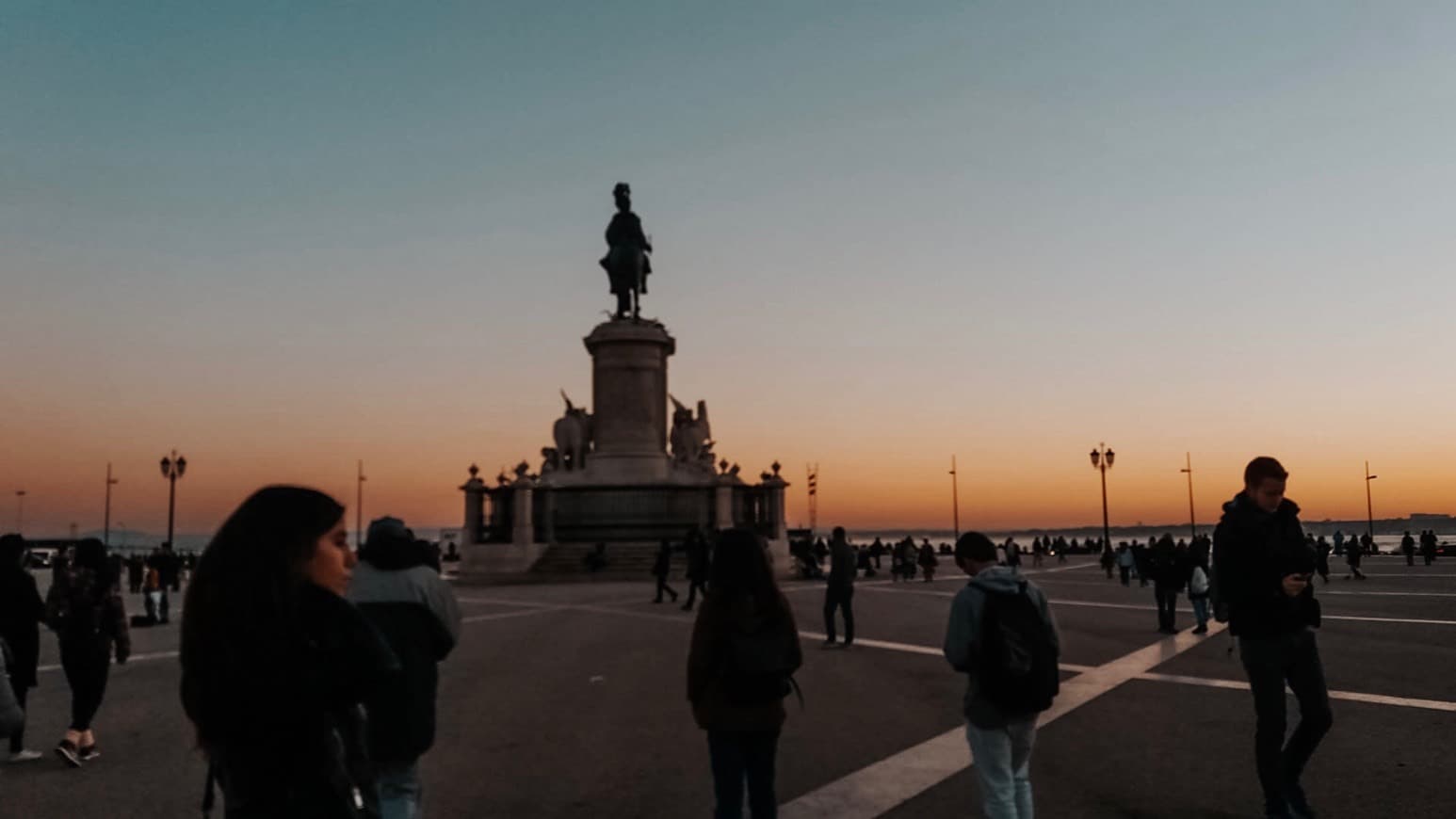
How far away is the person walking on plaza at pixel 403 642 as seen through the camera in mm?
4418

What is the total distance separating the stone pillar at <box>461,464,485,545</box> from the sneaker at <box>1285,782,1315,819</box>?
1280 inches

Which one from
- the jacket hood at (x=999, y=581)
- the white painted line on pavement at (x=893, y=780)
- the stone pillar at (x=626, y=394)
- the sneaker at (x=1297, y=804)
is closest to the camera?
the jacket hood at (x=999, y=581)

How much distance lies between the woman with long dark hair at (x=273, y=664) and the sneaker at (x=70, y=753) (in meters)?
5.80

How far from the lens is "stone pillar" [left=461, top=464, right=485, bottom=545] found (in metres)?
35.7

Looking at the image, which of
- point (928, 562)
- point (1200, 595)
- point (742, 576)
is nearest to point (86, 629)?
point (742, 576)

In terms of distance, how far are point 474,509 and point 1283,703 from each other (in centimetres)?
3283

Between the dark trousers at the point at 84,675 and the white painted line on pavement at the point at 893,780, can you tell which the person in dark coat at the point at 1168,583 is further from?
the dark trousers at the point at 84,675

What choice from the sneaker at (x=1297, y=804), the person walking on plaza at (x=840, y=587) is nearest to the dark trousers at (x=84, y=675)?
the sneaker at (x=1297, y=804)

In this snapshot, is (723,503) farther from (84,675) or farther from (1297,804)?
(1297,804)

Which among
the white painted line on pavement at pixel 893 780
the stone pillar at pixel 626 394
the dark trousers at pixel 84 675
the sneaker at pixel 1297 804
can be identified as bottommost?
the white painted line on pavement at pixel 893 780

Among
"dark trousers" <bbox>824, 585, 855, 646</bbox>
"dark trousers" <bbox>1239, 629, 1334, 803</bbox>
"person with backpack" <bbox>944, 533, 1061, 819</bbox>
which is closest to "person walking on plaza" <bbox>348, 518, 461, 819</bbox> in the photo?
"person with backpack" <bbox>944, 533, 1061, 819</bbox>

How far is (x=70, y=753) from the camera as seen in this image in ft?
23.8

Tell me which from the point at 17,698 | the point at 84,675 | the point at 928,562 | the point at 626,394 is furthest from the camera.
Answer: the point at 626,394

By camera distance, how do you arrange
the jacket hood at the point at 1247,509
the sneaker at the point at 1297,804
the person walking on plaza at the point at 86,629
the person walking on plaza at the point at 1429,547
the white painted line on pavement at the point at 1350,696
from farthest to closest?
1. the person walking on plaza at the point at 1429,547
2. the white painted line on pavement at the point at 1350,696
3. the person walking on plaza at the point at 86,629
4. the jacket hood at the point at 1247,509
5. the sneaker at the point at 1297,804
